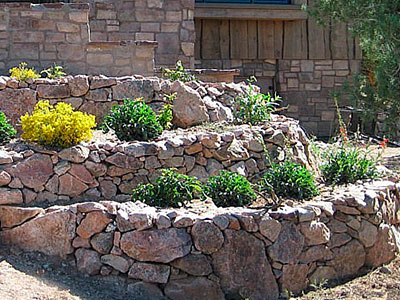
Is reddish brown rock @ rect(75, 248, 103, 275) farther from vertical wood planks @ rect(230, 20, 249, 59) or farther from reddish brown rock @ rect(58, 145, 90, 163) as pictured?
vertical wood planks @ rect(230, 20, 249, 59)

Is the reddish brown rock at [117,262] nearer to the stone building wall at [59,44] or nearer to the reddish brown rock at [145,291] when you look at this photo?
the reddish brown rock at [145,291]

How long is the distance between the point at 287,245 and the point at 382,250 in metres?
1.20

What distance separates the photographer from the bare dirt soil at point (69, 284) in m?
5.13

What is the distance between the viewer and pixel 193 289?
5434 mm

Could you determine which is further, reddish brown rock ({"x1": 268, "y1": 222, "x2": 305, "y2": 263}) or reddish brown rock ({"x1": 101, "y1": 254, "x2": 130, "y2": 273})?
reddish brown rock ({"x1": 268, "y1": 222, "x2": 305, "y2": 263})

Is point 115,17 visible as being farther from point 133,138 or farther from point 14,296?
point 14,296

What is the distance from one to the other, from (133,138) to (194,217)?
4.99ft

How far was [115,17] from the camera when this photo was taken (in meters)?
10.5

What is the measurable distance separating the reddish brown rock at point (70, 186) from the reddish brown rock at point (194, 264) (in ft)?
4.38

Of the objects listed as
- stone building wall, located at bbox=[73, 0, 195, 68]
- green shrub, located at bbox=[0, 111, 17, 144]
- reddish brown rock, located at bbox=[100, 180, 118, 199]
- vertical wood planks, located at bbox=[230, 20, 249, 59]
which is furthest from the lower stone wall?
vertical wood planks, located at bbox=[230, 20, 249, 59]

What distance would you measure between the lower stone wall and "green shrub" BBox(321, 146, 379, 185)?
1.03m

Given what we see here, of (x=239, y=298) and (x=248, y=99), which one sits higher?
(x=248, y=99)

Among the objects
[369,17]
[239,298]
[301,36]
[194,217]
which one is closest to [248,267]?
[239,298]

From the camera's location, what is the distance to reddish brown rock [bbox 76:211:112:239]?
5574 millimetres
